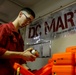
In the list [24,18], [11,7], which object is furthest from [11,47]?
[11,7]

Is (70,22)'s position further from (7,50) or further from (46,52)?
(7,50)

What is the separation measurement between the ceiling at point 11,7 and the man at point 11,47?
3.12 ft

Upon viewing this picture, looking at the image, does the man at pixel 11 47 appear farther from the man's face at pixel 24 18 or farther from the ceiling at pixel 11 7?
the ceiling at pixel 11 7

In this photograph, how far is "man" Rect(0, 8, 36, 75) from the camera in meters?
1.24

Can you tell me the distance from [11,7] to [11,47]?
1.35m

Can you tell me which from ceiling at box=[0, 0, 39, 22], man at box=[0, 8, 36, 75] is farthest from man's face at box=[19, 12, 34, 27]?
ceiling at box=[0, 0, 39, 22]

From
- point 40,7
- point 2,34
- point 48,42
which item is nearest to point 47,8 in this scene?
point 40,7

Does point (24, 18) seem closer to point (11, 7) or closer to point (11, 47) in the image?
point (11, 47)

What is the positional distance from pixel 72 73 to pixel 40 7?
150 cm

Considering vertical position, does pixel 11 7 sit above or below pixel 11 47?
above

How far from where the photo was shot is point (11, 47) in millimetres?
1368

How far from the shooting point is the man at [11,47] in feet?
4.05

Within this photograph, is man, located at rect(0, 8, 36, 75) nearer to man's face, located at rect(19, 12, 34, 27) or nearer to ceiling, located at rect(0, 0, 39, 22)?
man's face, located at rect(19, 12, 34, 27)

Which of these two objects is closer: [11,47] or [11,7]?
[11,47]
